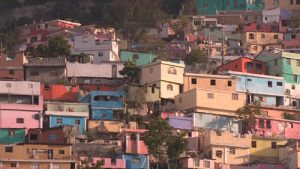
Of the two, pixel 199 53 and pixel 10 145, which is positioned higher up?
pixel 199 53

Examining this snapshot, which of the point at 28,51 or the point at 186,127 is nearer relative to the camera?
the point at 186,127

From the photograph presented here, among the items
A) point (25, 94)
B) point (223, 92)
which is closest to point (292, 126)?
point (223, 92)

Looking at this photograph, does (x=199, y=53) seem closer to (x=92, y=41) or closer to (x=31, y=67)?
(x=92, y=41)

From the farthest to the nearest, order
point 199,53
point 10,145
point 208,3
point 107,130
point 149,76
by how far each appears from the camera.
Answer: point 208,3
point 199,53
point 149,76
point 107,130
point 10,145

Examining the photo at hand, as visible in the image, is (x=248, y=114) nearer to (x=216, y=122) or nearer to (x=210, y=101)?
(x=216, y=122)

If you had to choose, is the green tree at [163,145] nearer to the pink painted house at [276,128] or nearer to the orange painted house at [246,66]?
the pink painted house at [276,128]

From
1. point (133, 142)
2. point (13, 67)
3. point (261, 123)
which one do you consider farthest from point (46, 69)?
point (261, 123)
